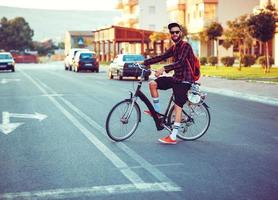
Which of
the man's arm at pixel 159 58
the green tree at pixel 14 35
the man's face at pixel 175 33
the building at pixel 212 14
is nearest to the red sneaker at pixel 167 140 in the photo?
the man's arm at pixel 159 58

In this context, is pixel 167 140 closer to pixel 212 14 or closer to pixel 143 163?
pixel 143 163

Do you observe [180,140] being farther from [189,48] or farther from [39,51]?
[39,51]

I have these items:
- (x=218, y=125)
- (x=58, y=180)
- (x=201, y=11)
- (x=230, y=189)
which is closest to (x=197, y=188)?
(x=230, y=189)

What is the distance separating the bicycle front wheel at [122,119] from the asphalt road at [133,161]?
136 millimetres

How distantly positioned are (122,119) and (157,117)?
1.85 feet

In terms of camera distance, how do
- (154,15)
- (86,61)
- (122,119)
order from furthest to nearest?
(154,15) < (86,61) < (122,119)

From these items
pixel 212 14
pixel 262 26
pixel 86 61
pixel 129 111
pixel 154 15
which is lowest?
pixel 129 111

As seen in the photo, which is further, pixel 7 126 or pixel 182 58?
pixel 7 126

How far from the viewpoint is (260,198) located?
17.2 feet

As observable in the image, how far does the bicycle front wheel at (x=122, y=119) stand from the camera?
862cm

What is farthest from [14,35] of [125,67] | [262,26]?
[262,26]

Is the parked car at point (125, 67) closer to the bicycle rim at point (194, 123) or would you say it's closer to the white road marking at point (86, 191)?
the bicycle rim at point (194, 123)

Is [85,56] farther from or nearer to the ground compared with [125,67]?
farther from the ground

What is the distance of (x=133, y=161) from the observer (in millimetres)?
7098
